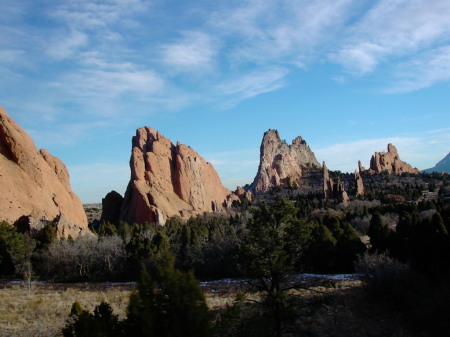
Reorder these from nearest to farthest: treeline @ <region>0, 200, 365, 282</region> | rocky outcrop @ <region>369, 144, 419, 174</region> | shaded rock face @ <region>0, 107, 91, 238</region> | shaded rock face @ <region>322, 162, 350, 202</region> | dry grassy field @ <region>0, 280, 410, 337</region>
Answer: dry grassy field @ <region>0, 280, 410, 337</region> < treeline @ <region>0, 200, 365, 282</region> < shaded rock face @ <region>0, 107, 91, 238</region> < shaded rock face @ <region>322, 162, 350, 202</region> < rocky outcrop @ <region>369, 144, 419, 174</region>

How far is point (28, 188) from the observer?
59938mm

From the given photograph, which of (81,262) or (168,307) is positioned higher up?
(168,307)

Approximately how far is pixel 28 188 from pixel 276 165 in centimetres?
12536

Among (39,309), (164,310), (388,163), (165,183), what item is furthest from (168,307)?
(388,163)

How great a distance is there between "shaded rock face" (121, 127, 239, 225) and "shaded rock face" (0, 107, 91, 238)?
1665 centimetres

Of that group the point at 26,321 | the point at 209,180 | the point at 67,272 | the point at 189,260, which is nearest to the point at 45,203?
the point at 67,272

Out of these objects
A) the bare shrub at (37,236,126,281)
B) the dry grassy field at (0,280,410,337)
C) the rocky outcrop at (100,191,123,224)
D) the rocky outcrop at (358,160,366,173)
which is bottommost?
the dry grassy field at (0,280,410,337)

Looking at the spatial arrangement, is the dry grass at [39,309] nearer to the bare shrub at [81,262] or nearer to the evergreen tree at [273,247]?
the evergreen tree at [273,247]

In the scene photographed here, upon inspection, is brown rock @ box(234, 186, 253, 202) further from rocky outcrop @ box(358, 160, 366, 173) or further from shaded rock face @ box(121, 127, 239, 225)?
rocky outcrop @ box(358, 160, 366, 173)

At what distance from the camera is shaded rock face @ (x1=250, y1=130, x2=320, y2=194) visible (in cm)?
16650

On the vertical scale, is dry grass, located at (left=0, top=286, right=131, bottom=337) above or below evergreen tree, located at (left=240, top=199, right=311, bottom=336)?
below

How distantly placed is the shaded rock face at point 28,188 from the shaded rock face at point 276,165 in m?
106

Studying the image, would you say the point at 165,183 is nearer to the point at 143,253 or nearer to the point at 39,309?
the point at 143,253

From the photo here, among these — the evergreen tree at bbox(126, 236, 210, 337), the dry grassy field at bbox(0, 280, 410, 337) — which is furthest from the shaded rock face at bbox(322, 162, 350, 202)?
the evergreen tree at bbox(126, 236, 210, 337)
